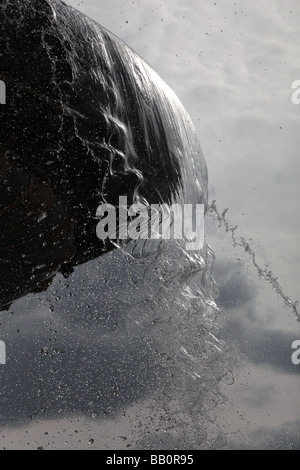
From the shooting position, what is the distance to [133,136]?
12.9 feet

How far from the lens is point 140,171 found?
13.3 ft

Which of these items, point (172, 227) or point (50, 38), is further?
point (172, 227)

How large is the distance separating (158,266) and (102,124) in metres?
2.82

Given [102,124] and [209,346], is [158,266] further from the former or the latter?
[102,124]

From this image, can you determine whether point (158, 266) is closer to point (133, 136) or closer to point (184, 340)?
point (184, 340)

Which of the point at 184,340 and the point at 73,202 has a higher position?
the point at 73,202

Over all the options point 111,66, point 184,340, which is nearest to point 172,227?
point 111,66
